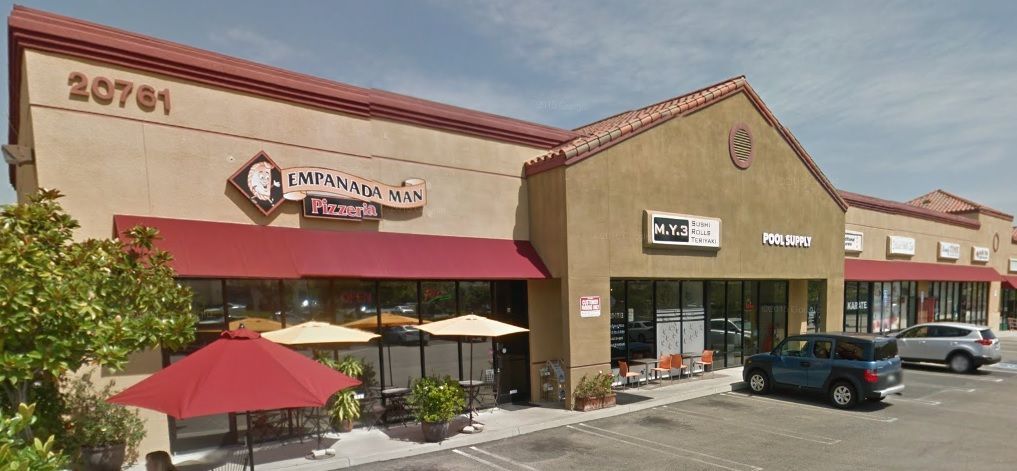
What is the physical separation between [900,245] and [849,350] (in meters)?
16.3

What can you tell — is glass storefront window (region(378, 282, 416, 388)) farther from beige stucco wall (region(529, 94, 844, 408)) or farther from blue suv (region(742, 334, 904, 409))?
blue suv (region(742, 334, 904, 409))

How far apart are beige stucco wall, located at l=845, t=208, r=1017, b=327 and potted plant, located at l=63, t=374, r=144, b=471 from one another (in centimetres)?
2531

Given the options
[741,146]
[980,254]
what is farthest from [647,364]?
[980,254]

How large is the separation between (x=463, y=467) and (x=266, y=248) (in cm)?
531

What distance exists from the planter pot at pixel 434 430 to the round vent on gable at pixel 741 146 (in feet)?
38.4

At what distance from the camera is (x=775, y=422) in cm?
1108

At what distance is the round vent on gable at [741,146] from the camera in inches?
601

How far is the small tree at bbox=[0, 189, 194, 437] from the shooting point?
17.2ft

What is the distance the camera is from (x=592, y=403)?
1172cm

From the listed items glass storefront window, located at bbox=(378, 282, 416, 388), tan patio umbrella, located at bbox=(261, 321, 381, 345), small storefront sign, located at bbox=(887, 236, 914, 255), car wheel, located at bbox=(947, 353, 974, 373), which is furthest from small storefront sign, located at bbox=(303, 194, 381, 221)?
small storefront sign, located at bbox=(887, 236, 914, 255)

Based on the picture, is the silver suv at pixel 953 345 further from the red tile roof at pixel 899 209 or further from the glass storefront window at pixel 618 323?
the glass storefront window at pixel 618 323

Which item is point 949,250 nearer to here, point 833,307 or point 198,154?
point 833,307

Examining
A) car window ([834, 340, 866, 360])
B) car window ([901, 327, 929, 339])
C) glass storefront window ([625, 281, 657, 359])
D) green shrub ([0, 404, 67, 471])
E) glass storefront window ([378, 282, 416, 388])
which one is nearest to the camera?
green shrub ([0, 404, 67, 471])

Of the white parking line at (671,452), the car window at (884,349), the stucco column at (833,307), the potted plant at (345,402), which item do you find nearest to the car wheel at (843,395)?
the car window at (884,349)
